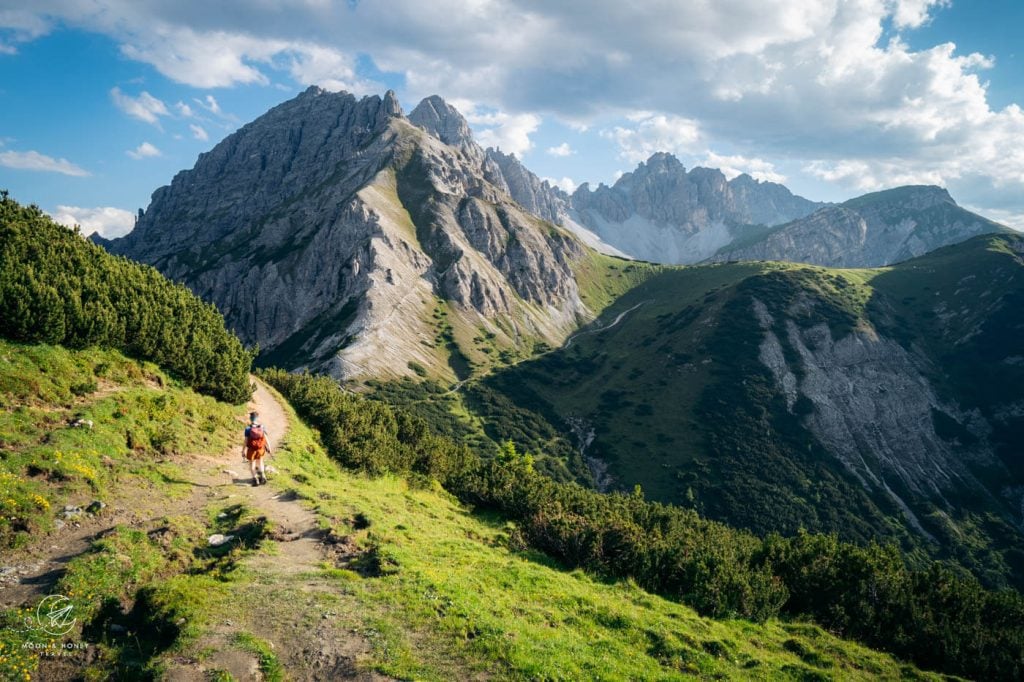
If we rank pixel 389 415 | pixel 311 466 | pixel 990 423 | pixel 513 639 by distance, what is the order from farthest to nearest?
1. pixel 990 423
2. pixel 389 415
3. pixel 311 466
4. pixel 513 639

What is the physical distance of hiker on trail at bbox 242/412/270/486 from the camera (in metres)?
25.3

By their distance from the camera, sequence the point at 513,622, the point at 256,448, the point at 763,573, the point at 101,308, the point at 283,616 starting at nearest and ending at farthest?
the point at 283,616 < the point at 513,622 < the point at 256,448 < the point at 101,308 < the point at 763,573

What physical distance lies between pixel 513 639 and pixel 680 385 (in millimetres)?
185105

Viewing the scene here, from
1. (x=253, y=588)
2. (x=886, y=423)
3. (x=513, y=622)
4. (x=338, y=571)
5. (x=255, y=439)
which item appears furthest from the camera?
(x=886, y=423)

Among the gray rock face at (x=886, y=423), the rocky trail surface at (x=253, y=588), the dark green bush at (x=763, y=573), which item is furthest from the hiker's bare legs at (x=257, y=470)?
the gray rock face at (x=886, y=423)

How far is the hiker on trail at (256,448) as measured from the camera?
25.3m

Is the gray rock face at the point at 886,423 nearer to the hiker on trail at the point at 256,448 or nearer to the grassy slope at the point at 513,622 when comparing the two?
the grassy slope at the point at 513,622

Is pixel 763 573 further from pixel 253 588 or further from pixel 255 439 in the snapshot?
pixel 255 439

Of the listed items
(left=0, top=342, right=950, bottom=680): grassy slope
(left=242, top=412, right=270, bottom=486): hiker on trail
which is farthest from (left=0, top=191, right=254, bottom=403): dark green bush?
(left=242, top=412, right=270, bottom=486): hiker on trail

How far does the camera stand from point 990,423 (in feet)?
590

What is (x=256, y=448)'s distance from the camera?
25.7m

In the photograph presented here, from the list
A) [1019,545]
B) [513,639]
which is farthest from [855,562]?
[1019,545]

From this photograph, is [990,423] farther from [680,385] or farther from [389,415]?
[389,415]

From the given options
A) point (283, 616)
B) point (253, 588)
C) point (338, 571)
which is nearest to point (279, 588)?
point (253, 588)
